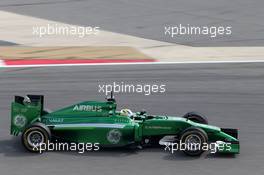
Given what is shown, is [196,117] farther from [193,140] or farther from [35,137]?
[35,137]

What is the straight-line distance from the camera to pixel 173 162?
12.2 m

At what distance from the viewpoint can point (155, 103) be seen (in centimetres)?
1623

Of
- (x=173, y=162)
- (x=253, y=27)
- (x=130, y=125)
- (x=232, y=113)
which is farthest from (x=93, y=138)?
(x=253, y=27)

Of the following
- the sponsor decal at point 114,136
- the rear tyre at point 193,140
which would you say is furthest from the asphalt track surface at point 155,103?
the sponsor decal at point 114,136

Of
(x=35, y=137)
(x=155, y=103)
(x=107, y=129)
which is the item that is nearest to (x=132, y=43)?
(x=155, y=103)

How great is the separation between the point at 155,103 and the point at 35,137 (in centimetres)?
429

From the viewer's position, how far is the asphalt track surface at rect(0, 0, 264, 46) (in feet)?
83.9

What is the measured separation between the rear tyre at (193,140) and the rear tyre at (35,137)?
93.2 inches

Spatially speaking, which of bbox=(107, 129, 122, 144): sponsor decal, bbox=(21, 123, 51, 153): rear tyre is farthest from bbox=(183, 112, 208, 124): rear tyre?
bbox=(21, 123, 51, 153): rear tyre

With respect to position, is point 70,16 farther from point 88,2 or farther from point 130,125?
point 130,125

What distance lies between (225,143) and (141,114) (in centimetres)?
165

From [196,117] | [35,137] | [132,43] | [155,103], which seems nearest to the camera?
[35,137]

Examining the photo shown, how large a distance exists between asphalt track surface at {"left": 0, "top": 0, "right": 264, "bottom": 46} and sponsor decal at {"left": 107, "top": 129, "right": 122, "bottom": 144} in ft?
39.4

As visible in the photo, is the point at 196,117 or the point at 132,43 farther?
the point at 132,43
